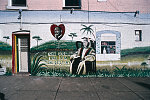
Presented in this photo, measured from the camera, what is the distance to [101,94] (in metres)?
4.05

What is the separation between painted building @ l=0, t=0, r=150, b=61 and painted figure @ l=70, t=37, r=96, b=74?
44cm

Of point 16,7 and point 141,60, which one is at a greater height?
point 16,7

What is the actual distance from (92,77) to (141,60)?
3.29 meters

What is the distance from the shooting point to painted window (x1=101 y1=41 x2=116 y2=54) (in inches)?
259

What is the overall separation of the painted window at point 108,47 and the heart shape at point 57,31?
260cm

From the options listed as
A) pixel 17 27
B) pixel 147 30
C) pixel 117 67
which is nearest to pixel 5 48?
pixel 17 27

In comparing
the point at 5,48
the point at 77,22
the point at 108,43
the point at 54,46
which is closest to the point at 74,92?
the point at 54,46

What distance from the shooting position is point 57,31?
21.3ft

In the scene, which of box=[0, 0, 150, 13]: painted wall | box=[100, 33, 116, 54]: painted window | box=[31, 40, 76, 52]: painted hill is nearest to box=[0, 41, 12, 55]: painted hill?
box=[31, 40, 76, 52]: painted hill

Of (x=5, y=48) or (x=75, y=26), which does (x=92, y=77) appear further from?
(x=5, y=48)

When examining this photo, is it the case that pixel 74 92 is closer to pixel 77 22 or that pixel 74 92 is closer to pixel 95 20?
pixel 77 22

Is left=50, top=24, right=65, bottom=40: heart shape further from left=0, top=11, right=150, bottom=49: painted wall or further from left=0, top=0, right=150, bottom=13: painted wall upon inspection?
left=0, top=0, right=150, bottom=13: painted wall

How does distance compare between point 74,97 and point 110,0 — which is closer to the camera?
point 74,97

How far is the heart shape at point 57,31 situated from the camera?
6.47m
